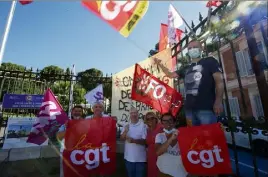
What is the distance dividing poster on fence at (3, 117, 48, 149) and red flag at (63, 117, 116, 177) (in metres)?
1.98

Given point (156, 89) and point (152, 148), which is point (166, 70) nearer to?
point (156, 89)

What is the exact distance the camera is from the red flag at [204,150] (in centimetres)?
266

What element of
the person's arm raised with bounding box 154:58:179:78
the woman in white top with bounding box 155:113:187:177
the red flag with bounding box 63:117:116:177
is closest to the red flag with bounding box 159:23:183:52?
the person's arm raised with bounding box 154:58:179:78

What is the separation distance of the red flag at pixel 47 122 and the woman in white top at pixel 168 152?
1.93 meters

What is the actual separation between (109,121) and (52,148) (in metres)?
1.34

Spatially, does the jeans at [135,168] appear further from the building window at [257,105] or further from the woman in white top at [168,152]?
the building window at [257,105]

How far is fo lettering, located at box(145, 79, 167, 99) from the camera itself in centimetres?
412

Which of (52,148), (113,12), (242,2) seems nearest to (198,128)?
(242,2)

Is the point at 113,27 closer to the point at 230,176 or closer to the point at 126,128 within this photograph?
the point at 126,128

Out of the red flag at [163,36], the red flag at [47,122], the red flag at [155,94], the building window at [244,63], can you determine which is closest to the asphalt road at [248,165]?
the red flag at [155,94]

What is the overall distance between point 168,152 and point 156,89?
1.46m

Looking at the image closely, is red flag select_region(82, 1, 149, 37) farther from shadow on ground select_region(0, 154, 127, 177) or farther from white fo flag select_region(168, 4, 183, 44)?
shadow on ground select_region(0, 154, 127, 177)

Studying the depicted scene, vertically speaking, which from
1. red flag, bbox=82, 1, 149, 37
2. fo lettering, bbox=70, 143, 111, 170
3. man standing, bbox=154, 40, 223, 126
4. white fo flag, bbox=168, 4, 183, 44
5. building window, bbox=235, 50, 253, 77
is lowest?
fo lettering, bbox=70, 143, 111, 170

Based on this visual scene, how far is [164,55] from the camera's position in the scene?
4.55m
